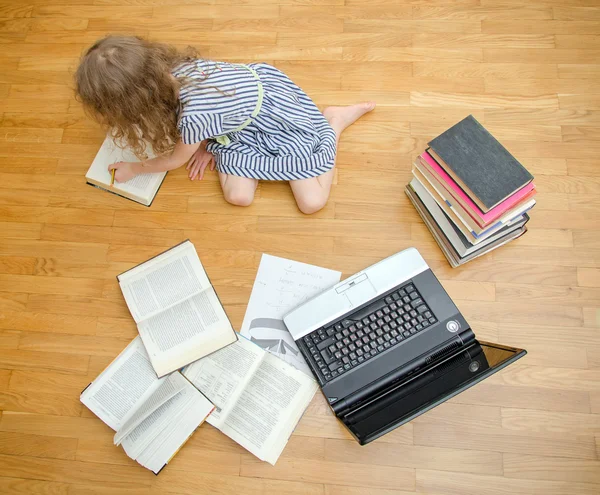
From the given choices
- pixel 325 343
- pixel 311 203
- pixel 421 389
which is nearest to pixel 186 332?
pixel 325 343

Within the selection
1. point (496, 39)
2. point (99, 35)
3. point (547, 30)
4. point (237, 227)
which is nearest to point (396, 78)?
point (496, 39)

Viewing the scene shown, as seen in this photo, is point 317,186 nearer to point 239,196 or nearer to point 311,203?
point 311,203

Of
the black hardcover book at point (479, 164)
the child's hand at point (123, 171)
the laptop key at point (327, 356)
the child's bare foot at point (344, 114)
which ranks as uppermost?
the black hardcover book at point (479, 164)

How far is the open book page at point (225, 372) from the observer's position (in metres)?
1.20

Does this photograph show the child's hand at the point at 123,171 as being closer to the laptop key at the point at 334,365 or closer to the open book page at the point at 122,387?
the open book page at the point at 122,387

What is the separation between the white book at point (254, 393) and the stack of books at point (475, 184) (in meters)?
0.49

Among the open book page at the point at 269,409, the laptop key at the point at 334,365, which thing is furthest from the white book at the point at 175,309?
the laptop key at the point at 334,365

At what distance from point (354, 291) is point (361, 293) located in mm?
16

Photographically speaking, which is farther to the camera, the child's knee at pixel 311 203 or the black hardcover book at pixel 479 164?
the child's knee at pixel 311 203

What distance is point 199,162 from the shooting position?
137 centimetres

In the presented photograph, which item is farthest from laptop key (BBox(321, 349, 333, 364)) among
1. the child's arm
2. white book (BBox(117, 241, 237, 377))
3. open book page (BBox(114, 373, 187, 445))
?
the child's arm

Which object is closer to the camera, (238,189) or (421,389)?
(421,389)

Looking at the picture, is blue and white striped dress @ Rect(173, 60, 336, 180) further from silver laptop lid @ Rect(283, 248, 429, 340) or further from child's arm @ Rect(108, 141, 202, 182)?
silver laptop lid @ Rect(283, 248, 429, 340)

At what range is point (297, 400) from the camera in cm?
119
